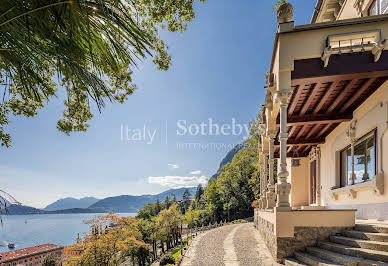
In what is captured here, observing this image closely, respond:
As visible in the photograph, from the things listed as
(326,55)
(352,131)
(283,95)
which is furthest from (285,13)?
(352,131)

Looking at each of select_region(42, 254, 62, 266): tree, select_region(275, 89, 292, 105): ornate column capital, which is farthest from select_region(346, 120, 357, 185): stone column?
select_region(42, 254, 62, 266): tree

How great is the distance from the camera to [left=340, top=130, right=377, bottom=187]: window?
7.83 meters

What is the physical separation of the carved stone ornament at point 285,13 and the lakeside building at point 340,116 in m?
→ 0.02

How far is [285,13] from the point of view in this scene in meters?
5.81

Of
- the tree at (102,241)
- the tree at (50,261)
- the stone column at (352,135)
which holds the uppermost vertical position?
the stone column at (352,135)

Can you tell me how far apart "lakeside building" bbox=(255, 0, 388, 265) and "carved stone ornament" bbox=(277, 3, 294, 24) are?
0.02m

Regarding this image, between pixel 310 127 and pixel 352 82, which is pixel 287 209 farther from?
pixel 310 127

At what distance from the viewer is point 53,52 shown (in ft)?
6.38

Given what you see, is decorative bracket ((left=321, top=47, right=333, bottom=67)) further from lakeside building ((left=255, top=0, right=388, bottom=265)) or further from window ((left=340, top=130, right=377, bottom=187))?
window ((left=340, top=130, right=377, bottom=187))

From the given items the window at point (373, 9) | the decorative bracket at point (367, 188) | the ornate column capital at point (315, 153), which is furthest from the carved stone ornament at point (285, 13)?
the ornate column capital at point (315, 153)

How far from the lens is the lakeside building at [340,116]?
5402mm

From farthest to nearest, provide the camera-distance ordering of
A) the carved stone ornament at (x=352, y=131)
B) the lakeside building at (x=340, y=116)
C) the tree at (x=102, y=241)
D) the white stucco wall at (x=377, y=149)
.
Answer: the tree at (x=102, y=241) → the carved stone ornament at (x=352, y=131) → the white stucco wall at (x=377, y=149) → the lakeside building at (x=340, y=116)

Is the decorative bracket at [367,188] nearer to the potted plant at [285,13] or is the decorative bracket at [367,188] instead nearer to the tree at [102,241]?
the potted plant at [285,13]

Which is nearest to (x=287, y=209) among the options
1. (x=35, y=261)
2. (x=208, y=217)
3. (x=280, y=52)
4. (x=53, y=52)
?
(x=280, y=52)
